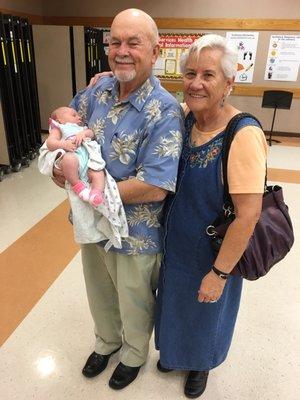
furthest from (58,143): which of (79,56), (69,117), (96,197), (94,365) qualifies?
(79,56)

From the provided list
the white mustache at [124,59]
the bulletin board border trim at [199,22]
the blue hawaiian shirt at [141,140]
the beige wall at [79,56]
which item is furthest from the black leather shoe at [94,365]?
the bulletin board border trim at [199,22]

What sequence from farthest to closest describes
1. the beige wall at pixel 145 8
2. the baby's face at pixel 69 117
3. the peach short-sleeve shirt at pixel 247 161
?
the beige wall at pixel 145 8 → the baby's face at pixel 69 117 → the peach short-sleeve shirt at pixel 247 161

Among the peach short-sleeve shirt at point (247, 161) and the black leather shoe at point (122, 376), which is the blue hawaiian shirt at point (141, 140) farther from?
the black leather shoe at point (122, 376)

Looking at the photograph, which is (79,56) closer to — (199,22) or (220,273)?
(199,22)

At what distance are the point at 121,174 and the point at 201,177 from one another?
0.95 feet

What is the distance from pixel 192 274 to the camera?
4.33 ft

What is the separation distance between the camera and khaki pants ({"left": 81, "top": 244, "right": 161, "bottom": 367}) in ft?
4.51

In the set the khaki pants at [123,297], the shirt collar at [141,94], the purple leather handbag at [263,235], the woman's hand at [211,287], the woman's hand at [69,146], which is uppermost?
the shirt collar at [141,94]

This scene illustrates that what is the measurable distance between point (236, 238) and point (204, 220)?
152 mm

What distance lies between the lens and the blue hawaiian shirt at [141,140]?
3.64ft

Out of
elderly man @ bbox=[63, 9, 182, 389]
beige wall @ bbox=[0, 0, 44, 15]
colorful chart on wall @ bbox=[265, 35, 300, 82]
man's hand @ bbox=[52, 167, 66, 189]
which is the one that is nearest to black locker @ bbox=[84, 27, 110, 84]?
beige wall @ bbox=[0, 0, 44, 15]

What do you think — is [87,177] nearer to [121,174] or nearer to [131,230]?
[121,174]

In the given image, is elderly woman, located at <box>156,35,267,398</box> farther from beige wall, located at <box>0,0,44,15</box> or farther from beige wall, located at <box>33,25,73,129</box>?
beige wall, located at <box>0,0,44,15</box>

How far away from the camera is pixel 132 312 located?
1457 millimetres
